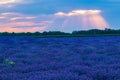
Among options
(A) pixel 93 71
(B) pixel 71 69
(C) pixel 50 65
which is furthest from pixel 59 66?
(A) pixel 93 71

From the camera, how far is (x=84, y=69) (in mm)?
8336

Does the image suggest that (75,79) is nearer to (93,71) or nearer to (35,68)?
(93,71)

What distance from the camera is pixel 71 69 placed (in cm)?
844

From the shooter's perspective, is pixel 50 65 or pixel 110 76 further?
pixel 50 65

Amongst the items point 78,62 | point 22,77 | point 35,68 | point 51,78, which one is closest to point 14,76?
point 22,77

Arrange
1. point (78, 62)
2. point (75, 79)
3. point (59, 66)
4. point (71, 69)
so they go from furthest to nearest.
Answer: point (78, 62), point (59, 66), point (71, 69), point (75, 79)

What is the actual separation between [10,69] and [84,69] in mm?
1718

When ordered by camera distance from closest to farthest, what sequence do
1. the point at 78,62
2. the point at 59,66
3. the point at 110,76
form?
the point at 110,76, the point at 59,66, the point at 78,62

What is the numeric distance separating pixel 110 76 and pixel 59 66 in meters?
2.03

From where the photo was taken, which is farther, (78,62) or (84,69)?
(78,62)

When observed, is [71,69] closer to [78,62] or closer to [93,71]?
[93,71]

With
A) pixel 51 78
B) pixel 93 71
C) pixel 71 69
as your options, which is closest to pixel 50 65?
pixel 71 69

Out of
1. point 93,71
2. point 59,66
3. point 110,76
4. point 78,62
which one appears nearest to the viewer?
point 110,76

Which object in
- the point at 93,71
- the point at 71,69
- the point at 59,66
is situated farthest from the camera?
the point at 59,66
